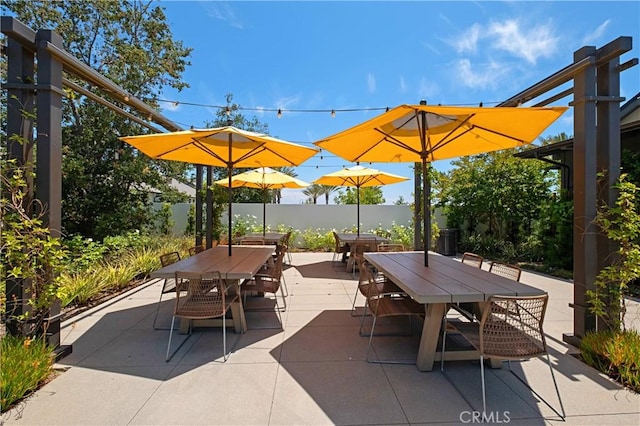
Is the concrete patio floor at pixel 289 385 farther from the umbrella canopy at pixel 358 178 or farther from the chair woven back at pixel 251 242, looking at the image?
A: the umbrella canopy at pixel 358 178

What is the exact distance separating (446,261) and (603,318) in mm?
1586

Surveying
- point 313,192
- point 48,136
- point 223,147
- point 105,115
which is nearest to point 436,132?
point 223,147

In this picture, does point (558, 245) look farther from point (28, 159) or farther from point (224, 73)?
point (224, 73)

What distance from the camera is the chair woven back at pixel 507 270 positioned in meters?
3.27

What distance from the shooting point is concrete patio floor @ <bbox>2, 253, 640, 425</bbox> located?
2.11 metres

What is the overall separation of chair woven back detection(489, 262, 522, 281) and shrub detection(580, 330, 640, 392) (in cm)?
79

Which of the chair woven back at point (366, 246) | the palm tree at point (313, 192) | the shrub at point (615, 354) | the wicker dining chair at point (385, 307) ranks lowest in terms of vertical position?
the shrub at point (615, 354)

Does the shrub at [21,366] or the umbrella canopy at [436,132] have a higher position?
the umbrella canopy at [436,132]

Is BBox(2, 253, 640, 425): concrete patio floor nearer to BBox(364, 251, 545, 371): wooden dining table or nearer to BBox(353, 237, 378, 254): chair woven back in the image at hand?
BBox(364, 251, 545, 371): wooden dining table

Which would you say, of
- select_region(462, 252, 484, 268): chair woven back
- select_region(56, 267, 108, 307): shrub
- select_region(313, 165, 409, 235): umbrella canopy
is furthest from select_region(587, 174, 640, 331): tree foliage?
select_region(56, 267, 108, 307): shrub

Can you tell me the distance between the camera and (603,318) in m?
3.02

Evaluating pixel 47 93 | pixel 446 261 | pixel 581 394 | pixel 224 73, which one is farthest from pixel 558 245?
pixel 224 73

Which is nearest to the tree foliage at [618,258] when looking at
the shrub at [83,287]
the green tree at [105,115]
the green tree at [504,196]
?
the green tree at [504,196]

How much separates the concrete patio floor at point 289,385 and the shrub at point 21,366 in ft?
0.30
